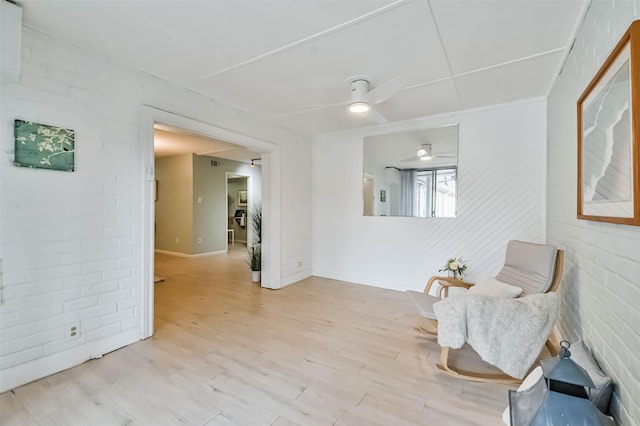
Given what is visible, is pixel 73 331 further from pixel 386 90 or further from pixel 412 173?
pixel 412 173

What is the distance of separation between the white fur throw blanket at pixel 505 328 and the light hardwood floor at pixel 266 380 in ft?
0.83

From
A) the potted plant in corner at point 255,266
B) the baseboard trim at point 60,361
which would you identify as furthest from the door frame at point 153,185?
the potted plant in corner at point 255,266

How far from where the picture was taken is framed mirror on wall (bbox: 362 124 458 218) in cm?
376

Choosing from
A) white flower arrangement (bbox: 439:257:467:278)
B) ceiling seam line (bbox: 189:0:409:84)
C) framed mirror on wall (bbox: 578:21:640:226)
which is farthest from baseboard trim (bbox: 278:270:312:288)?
framed mirror on wall (bbox: 578:21:640:226)

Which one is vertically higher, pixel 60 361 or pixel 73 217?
pixel 73 217

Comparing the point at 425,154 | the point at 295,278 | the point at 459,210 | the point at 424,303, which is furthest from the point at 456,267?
the point at 295,278

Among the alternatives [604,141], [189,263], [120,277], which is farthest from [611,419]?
[189,263]

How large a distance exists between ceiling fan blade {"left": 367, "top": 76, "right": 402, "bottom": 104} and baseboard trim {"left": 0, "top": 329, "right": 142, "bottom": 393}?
3070mm

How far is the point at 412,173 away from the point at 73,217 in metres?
3.79

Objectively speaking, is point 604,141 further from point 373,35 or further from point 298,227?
point 298,227

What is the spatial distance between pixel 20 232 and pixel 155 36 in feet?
5.50

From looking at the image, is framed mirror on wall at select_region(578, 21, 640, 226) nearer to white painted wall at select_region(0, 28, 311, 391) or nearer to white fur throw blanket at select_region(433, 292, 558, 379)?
white fur throw blanket at select_region(433, 292, 558, 379)

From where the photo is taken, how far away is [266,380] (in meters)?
2.00

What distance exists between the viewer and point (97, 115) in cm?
229
